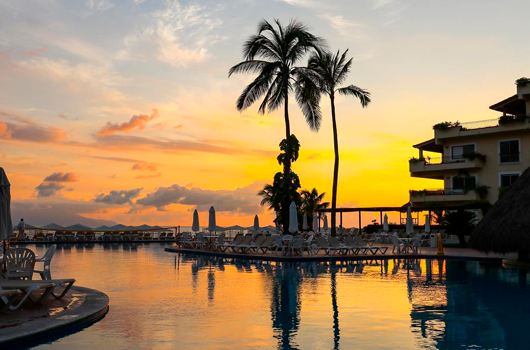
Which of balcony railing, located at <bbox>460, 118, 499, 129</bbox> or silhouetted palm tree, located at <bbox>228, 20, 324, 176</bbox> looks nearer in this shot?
silhouetted palm tree, located at <bbox>228, 20, 324, 176</bbox>

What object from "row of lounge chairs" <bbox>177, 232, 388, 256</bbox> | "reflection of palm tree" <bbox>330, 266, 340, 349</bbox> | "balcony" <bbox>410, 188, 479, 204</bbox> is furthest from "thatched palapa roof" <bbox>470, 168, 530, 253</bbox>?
"balcony" <bbox>410, 188, 479, 204</bbox>

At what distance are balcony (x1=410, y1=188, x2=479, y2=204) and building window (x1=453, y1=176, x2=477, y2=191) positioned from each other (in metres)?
0.35

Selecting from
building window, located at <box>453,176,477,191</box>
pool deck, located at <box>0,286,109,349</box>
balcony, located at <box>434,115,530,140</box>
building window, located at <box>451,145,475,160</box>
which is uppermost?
balcony, located at <box>434,115,530,140</box>

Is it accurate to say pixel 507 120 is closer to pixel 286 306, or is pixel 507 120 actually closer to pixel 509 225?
pixel 509 225

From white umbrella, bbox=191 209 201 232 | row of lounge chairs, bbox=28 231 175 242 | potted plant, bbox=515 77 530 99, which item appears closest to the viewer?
white umbrella, bbox=191 209 201 232

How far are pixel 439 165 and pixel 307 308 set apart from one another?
34968 mm

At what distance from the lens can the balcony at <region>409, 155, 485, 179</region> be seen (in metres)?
41.7

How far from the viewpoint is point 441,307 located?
1117cm

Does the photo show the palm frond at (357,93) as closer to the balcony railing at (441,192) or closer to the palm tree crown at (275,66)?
the palm tree crown at (275,66)

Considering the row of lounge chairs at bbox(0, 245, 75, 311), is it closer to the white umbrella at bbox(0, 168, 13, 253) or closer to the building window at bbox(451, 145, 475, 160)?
the white umbrella at bbox(0, 168, 13, 253)

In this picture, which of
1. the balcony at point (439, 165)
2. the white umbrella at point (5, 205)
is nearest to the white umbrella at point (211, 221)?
the white umbrella at point (5, 205)

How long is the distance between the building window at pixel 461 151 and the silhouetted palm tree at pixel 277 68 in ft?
57.3

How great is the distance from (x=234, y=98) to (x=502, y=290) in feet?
67.8

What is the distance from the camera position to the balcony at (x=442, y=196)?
4125 cm
